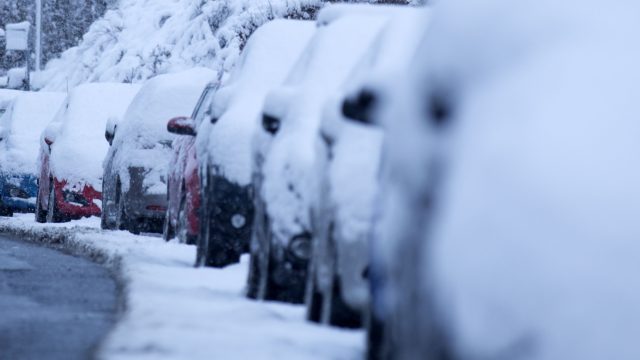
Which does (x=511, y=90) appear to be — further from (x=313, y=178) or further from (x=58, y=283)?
(x=58, y=283)

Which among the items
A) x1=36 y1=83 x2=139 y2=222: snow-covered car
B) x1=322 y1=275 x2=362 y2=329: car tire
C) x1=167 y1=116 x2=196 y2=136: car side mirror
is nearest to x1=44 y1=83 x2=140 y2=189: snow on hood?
x1=36 y1=83 x2=139 y2=222: snow-covered car

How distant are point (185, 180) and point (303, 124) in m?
4.55

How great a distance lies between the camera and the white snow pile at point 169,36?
33.9 metres

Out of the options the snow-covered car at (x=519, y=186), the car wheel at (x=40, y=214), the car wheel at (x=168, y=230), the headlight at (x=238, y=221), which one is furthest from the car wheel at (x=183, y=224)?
the snow-covered car at (x=519, y=186)

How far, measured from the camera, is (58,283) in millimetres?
11258

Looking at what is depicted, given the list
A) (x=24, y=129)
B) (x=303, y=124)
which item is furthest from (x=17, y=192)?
(x=303, y=124)

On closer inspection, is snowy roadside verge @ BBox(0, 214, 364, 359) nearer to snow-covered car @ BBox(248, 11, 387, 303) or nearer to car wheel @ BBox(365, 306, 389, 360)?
snow-covered car @ BBox(248, 11, 387, 303)

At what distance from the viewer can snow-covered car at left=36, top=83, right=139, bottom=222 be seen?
1920 cm

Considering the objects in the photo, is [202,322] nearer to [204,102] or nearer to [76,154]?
[204,102]

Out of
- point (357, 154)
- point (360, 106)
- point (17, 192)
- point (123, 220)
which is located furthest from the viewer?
point (17, 192)

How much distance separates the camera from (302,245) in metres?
8.85

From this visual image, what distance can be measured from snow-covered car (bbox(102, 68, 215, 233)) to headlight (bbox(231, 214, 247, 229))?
533 cm

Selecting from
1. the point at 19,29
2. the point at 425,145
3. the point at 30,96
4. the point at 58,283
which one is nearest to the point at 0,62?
the point at 19,29

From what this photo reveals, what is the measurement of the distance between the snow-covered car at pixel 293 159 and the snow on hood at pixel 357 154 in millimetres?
420
